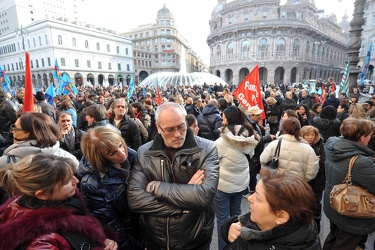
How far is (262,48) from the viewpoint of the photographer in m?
45.5

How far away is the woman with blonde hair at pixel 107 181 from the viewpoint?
64.9 inches

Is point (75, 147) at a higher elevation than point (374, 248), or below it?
higher

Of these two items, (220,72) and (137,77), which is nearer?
(220,72)

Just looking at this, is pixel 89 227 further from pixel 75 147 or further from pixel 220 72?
pixel 220 72

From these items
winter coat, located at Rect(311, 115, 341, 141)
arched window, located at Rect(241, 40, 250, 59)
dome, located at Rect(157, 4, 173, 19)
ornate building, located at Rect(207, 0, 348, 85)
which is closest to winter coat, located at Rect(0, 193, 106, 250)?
winter coat, located at Rect(311, 115, 341, 141)

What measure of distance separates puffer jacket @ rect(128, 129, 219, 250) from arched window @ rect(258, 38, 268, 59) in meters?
49.1

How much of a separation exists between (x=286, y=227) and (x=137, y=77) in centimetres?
6487

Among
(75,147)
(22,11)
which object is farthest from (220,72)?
(22,11)

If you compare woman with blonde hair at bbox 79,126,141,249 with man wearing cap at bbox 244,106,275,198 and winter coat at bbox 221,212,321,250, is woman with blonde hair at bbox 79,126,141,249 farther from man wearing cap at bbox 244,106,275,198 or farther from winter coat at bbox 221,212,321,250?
man wearing cap at bbox 244,106,275,198

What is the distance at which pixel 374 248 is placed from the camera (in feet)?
9.40

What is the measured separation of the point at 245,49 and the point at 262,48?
11.8 ft

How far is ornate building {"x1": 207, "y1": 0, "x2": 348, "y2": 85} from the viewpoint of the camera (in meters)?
44.5

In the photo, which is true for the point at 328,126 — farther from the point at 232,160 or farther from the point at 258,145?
the point at 232,160

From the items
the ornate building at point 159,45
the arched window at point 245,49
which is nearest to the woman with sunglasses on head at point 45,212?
the arched window at point 245,49
